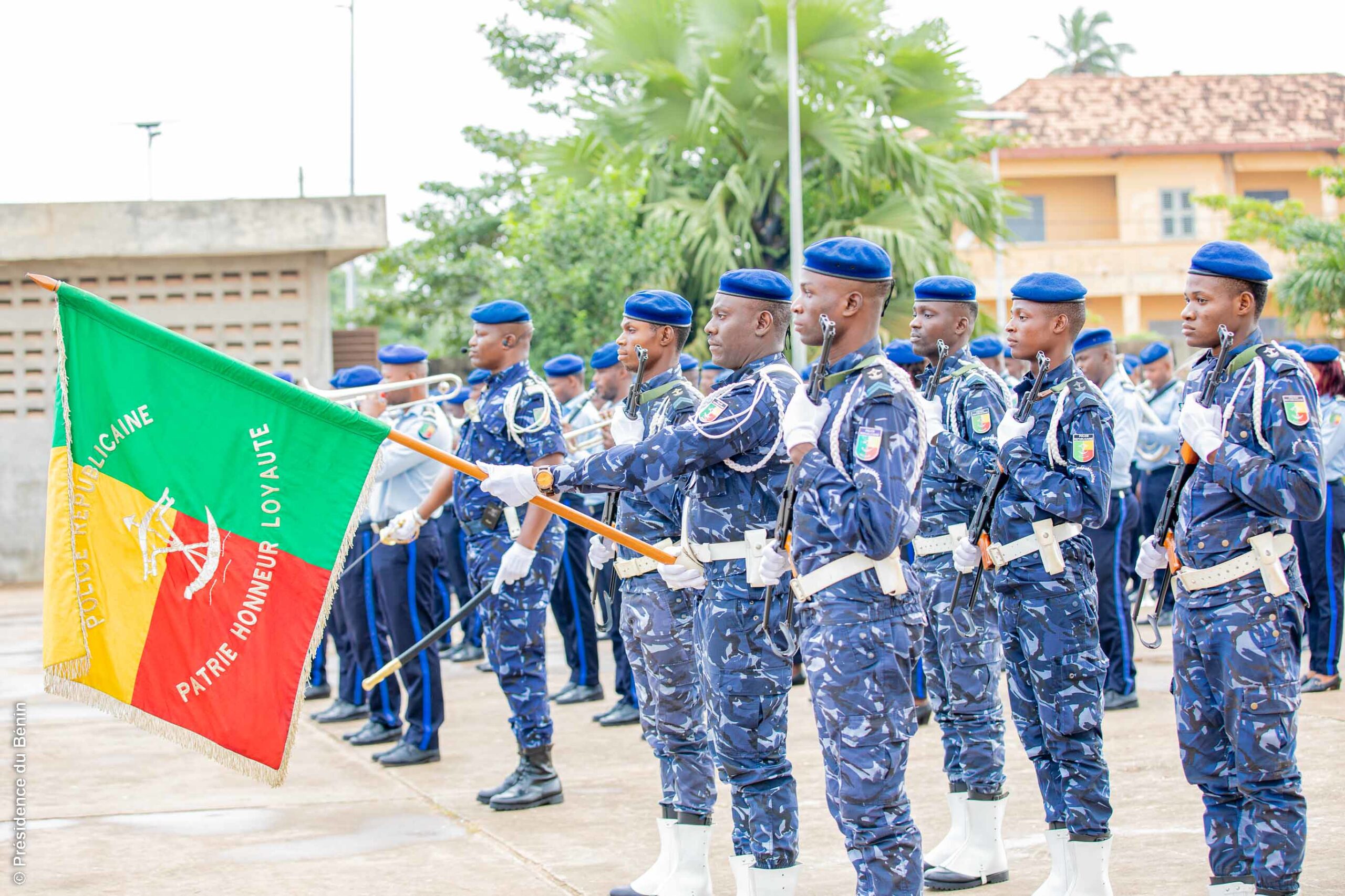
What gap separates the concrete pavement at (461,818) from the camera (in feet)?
18.3

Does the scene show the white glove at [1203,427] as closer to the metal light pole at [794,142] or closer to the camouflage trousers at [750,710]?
the camouflage trousers at [750,710]

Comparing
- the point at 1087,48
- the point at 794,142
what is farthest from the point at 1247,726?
the point at 1087,48

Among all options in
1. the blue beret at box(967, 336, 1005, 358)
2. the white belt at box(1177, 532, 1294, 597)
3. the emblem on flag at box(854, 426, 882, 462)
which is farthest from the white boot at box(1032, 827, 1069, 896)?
the blue beret at box(967, 336, 1005, 358)

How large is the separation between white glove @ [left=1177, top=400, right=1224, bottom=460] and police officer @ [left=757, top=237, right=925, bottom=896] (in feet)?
3.03

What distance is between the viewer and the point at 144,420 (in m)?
4.96

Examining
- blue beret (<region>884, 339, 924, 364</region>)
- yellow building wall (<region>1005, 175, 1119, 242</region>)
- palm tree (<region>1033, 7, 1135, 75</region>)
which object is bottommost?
blue beret (<region>884, 339, 924, 364</region>)

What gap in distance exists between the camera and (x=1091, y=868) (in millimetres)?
4887

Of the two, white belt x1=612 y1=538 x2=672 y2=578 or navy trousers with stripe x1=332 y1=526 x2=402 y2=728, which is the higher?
white belt x1=612 y1=538 x2=672 y2=578

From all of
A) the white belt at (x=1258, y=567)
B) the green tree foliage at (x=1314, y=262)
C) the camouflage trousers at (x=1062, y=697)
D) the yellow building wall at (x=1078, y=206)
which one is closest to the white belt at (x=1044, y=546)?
the camouflage trousers at (x=1062, y=697)

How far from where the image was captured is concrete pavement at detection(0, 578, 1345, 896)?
18.3 feet

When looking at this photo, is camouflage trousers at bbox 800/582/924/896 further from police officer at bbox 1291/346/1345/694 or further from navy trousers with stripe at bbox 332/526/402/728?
police officer at bbox 1291/346/1345/694

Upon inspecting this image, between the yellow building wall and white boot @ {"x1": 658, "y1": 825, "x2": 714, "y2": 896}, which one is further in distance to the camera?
the yellow building wall

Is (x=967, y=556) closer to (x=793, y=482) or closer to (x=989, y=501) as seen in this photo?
(x=989, y=501)

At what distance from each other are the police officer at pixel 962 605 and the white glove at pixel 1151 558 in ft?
2.19
